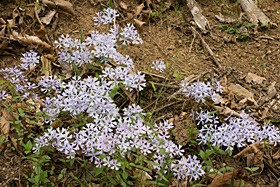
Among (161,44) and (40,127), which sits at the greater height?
(161,44)

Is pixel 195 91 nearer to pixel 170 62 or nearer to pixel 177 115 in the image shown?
pixel 177 115

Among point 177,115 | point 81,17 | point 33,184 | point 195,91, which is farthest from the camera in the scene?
point 81,17

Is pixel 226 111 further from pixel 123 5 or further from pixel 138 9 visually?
pixel 123 5

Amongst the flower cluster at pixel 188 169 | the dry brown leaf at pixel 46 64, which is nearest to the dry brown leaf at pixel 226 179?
the flower cluster at pixel 188 169

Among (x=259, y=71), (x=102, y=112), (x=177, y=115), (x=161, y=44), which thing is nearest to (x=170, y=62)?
(x=161, y=44)

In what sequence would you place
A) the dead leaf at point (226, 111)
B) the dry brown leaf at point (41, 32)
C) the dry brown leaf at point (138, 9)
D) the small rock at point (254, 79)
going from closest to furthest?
the dead leaf at point (226, 111) < the dry brown leaf at point (41, 32) < the small rock at point (254, 79) < the dry brown leaf at point (138, 9)

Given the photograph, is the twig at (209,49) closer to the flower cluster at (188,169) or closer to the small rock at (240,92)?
the small rock at (240,92)
